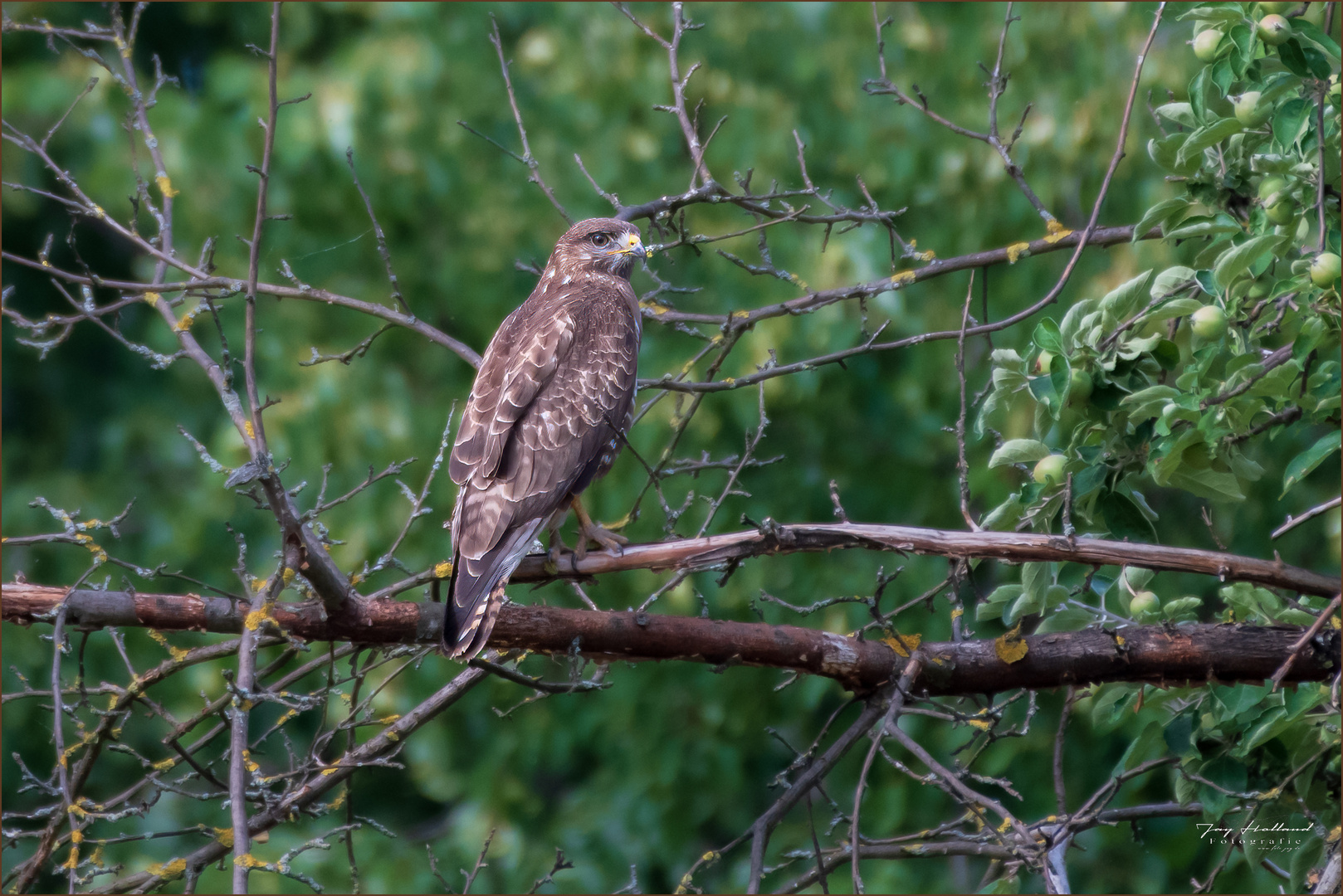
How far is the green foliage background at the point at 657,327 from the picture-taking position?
4867 millimetres

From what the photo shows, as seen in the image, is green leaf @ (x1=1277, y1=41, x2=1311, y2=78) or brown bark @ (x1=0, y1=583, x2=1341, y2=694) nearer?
green leaf @ (x1=1277, y1=41, x2=1311, y2=78)

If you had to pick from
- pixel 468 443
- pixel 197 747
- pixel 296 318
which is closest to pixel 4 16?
pixel 468 443

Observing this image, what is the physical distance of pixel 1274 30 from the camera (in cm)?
238

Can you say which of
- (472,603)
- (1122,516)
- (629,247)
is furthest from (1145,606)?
(629,247)

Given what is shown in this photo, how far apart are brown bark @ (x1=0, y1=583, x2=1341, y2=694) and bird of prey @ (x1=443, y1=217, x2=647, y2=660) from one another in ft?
0.76

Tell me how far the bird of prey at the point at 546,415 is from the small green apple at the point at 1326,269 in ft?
5.56

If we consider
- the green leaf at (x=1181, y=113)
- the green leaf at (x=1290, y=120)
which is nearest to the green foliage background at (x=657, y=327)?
the green leaf at (x=1181, y=113)

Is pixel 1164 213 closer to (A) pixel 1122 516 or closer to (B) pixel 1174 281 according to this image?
(B) pixel 1174 281

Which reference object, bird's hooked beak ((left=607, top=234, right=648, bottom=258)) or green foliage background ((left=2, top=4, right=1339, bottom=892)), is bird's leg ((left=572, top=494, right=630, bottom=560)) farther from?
green foliage background ((left=2, top=4, right=1339, bottom=892))

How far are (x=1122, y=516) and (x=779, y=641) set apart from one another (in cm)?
A: 84

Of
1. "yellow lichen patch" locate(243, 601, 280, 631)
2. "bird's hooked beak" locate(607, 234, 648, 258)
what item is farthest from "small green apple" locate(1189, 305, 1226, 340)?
"yellow lichen patch" locate(243, 601, 280, 631)

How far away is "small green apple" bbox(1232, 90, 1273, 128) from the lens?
2564 mm

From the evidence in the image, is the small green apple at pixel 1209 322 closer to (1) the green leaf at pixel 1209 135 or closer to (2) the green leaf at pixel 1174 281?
(2) the green leaf at pixel 1174 281

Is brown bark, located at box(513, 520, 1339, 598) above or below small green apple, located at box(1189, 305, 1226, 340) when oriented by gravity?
below
